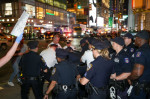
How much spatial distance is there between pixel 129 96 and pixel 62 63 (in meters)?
1.73

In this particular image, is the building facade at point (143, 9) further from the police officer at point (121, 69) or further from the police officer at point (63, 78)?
the police officer at point (63, 78)

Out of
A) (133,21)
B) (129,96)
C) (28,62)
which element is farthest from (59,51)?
(133,21)

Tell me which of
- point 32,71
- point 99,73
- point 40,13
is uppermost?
point 40,13

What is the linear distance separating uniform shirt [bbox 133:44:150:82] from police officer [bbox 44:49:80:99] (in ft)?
4.50

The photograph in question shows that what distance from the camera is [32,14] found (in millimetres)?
55250

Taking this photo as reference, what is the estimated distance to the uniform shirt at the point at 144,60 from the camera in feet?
11.2

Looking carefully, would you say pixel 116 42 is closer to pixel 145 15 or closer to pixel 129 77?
pixel 129 77

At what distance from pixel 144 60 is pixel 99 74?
3.29ft

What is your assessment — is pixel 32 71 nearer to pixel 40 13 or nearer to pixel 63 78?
pixel 63 78

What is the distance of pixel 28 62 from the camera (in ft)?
14.4

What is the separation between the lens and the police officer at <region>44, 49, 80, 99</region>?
11.3 feet

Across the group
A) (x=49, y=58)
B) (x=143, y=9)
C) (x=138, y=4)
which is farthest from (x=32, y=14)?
(x=49, y=58)

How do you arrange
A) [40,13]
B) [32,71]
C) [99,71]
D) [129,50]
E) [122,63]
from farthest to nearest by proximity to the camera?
1. [40,13]
2. [129,50]
3. [32,71]
4. [122,63]
5. [99,71]

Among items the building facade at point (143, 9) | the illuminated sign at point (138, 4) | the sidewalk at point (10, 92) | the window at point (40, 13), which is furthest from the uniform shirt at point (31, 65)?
the window at point (40, 13)
